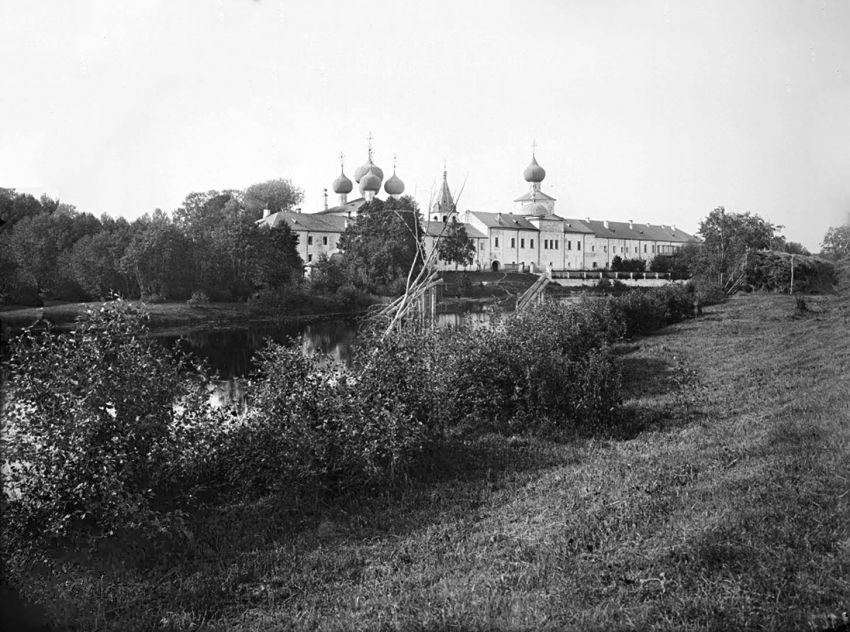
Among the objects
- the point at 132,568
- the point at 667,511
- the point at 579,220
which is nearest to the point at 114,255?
the point at 132,568

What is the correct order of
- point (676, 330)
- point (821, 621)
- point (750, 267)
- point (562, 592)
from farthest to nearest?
point (676, 330), point (750, 267), point (562, 592), point (821, 621)

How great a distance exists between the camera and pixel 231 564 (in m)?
4.88

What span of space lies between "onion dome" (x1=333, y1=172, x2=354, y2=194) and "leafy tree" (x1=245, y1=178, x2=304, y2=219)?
3.24 m

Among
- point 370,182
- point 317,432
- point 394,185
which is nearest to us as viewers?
point 317,432

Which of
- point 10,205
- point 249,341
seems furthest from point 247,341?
point 10,205

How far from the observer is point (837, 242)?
6953mm

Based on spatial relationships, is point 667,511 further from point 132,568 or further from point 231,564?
point 132,568

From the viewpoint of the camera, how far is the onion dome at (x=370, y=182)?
51.3 metres

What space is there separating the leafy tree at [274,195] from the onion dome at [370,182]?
7396 mm

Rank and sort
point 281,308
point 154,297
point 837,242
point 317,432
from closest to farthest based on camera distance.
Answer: point 317,432 → point 837,242 → point 154,297 → point 281,308

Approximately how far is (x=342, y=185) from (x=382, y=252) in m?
29.8

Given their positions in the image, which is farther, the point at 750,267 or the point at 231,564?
the point at 750,267

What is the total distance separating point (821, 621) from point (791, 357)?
24.6ft

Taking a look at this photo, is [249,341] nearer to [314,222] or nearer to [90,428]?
[90,428]
